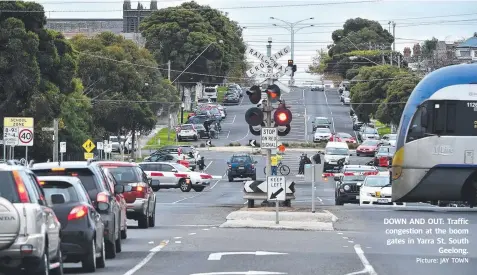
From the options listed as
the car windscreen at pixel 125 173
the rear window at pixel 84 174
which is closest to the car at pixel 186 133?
the car windscreen at pixel 125 173

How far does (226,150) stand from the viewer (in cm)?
9662

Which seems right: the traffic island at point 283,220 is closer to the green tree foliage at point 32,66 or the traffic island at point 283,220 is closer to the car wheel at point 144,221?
the car wheel at point 144,221

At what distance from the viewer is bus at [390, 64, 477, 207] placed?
30.2 metres

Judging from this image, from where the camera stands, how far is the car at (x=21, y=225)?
1550cm

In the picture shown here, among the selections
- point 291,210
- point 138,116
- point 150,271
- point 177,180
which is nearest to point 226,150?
point 138,116

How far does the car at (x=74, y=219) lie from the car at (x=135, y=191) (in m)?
11.6

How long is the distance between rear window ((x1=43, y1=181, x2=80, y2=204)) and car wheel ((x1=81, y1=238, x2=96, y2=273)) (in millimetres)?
735

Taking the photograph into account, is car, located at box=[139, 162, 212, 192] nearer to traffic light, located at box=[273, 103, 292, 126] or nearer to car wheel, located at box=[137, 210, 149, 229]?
traffic light, located at box=[273, 103, 292, 126]

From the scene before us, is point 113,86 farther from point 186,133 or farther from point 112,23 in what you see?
point 112,23

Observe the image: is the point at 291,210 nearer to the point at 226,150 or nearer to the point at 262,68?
the point at 262,68

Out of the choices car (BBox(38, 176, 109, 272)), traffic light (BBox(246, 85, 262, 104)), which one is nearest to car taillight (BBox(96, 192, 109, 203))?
car (BBox(38, 176, 109, 272))

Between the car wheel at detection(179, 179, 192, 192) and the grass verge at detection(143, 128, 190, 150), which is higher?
the grass verge at detection(143, 128, 190, 150)

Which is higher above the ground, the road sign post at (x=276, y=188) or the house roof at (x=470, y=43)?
the house roof at (x=470, y=43)

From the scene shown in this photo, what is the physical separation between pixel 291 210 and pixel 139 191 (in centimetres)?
693
